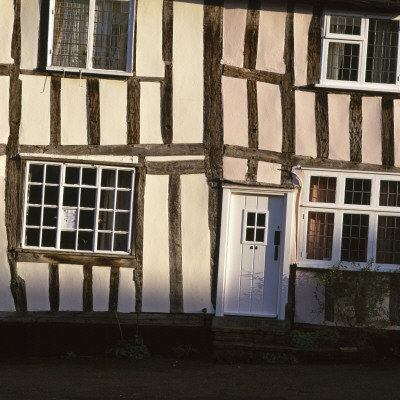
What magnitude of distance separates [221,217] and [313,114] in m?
2.18

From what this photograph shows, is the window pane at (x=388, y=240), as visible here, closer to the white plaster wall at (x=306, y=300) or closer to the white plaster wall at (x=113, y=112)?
the white plaster wall at (x=306, y=300)

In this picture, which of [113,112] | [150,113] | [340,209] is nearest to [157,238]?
[150,113]

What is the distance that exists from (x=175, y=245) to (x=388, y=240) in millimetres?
3400

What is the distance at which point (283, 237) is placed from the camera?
44.3ft

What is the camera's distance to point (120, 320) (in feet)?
43.1

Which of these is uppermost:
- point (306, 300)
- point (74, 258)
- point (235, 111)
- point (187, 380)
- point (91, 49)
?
point (91, 49)

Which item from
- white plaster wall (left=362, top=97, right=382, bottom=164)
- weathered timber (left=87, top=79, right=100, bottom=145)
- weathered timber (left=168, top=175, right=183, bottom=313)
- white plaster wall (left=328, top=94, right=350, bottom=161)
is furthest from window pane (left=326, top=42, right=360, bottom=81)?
weathered timber (left=87, top=79, right=100, bottom=145)

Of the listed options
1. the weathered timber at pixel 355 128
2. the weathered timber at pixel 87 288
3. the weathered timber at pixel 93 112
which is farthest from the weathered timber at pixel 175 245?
the weathered timber at pixel 355 128

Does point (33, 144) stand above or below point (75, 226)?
above

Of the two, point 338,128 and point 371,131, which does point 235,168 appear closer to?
point 338,128

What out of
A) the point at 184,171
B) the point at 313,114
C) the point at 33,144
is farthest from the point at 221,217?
the point at 33,144

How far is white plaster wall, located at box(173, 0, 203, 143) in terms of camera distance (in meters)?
13.3

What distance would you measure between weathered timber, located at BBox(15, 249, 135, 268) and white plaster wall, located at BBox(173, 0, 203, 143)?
2037 millimetres

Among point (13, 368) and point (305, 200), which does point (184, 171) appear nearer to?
point (305, 200)
